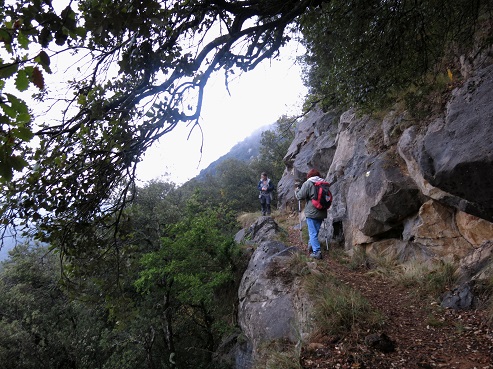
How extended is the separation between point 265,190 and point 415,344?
9920 millimetres

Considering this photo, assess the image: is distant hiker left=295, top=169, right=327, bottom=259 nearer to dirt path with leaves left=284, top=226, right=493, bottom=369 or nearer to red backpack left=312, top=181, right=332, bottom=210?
red backpack left=312, top=181, right=332, bottom=210

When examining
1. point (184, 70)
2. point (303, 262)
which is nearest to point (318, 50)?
point (184, 70)

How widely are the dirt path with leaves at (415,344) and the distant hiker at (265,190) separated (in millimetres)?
8866

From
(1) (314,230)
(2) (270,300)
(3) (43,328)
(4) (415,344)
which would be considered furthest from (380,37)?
(3) (43,328)

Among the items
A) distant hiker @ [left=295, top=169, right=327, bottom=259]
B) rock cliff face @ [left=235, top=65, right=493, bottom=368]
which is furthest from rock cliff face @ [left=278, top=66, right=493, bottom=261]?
distant hiker @ [left=295, top=169, right=327, bottom=259]

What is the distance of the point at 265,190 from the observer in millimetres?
13016

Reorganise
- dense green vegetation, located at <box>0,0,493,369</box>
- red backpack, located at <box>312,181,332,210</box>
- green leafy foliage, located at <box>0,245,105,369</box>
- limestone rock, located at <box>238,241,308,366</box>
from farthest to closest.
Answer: green leafy foliage, located at <box>0,245,105,369</box> < red backpack, located at <box>312,181,332,210</box> < limestone rock, located at <box>238,241,308,366</box> < dense green vegetation, located at <box>0,0,493,369</box>

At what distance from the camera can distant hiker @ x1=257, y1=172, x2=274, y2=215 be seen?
1283 centimetres

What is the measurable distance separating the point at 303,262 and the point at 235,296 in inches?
136

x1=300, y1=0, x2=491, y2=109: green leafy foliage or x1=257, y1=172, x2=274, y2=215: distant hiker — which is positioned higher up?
x1=300, y1=0, x2=491, y2=109: green leafy foliage

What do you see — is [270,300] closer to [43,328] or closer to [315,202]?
[315,202]

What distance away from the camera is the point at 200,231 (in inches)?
316

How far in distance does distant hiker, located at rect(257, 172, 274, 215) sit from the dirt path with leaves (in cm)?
887

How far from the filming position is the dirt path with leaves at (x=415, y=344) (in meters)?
2.92
